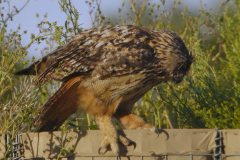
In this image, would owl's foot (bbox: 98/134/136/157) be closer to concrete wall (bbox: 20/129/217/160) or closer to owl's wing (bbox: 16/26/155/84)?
concrete wall (bbox: 20/129/217/160)

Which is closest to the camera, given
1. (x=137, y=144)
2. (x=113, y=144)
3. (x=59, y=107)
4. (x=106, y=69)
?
(x=137, y=144)

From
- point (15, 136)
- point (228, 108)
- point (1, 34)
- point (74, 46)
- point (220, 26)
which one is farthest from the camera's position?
point (220, 26)

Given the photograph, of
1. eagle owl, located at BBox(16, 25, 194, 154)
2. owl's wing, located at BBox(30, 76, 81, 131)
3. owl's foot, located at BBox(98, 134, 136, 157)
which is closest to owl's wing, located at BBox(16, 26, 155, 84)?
eagle owl, located at BBox(16, 25, 194, 154)

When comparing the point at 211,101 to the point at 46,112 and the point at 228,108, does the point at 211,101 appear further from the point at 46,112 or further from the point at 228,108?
the point at 46,112

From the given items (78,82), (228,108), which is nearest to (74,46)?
(78,82)

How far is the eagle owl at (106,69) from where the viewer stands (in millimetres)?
2441

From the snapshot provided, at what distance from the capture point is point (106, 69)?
243 centimetres

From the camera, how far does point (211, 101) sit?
3193 millimetres

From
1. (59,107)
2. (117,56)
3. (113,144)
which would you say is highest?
(117,56)

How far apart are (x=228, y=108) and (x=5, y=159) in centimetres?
223

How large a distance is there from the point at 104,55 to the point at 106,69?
0.42 ft

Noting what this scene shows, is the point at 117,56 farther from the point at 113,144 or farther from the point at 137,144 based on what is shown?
the point at 137,144

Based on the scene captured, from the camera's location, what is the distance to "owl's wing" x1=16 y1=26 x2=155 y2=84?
2.43 metres

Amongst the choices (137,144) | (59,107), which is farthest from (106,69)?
(137,144)
